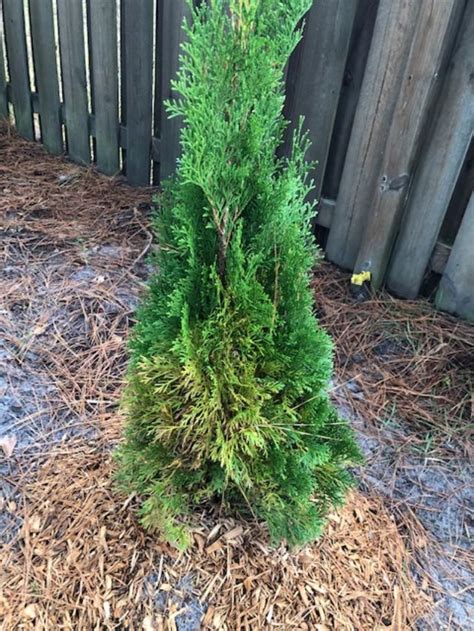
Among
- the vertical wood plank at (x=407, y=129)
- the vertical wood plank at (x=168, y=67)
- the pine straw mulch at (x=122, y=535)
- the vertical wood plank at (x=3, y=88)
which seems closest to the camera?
the pine straw mulch at (x=122, y=535)

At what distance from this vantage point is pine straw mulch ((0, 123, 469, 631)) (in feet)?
5.86

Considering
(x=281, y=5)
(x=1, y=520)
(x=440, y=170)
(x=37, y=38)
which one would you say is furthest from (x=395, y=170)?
(x=37, y=38)

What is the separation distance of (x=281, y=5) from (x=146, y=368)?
0.99m

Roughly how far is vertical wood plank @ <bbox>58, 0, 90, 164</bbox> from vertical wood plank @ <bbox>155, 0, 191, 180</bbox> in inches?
23.9

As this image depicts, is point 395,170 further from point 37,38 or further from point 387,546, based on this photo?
point 37,38

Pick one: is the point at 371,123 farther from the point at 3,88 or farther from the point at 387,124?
the point at 3,88

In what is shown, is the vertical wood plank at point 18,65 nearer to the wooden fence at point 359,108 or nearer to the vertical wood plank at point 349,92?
the wooden fence at point 359,108

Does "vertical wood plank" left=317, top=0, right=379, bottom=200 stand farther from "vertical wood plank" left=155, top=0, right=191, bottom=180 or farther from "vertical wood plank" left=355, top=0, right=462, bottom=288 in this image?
"vertical wood plank" left=155, top=0, right=191, bottom=180

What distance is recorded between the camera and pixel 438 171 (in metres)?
2.90

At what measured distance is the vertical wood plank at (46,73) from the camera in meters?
3.92

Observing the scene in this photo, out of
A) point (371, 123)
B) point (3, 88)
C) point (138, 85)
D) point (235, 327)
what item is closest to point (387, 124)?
point (371, 123)

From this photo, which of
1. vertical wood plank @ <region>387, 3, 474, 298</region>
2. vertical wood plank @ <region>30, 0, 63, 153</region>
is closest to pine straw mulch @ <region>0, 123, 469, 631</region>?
vertical wood plank @ <region>387, 3, 474, 298</region>

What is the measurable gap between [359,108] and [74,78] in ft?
6.64

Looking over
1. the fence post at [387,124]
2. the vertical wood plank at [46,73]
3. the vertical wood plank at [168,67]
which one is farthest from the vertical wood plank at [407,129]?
the vertical wood plank at [46,73]
